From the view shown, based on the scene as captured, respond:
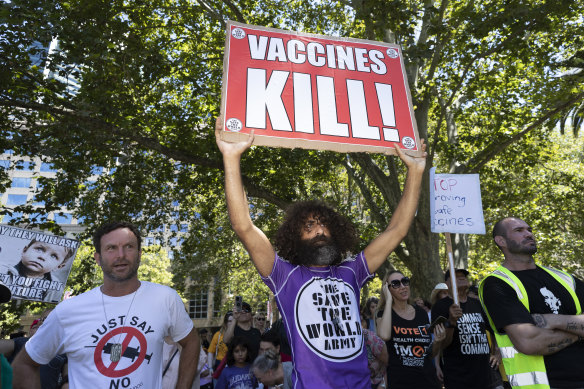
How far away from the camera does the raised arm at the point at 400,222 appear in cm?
275

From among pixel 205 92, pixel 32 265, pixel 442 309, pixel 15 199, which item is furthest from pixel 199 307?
pixel 442 309

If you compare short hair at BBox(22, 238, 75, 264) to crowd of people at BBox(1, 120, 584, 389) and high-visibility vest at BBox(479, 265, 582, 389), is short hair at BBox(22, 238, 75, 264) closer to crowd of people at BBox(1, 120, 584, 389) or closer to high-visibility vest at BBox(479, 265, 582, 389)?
crowd of people at BBox(1, 120, 584, 389)

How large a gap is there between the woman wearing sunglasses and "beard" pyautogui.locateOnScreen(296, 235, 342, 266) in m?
2.19

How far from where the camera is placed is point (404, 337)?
4.56m

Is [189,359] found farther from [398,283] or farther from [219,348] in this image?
[219,348]

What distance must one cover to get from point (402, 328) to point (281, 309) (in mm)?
2562

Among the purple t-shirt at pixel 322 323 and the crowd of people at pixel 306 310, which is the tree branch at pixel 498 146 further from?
the purple t-shirt at pixel 322 323

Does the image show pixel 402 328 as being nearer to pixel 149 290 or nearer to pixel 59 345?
pixel 149 290

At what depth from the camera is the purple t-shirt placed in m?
2.25

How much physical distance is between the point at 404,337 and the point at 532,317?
6.40 feet

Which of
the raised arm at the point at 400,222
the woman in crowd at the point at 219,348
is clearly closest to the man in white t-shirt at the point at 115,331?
the raised arm at the point at 400,222

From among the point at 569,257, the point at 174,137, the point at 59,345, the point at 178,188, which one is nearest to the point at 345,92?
the point at 59,345

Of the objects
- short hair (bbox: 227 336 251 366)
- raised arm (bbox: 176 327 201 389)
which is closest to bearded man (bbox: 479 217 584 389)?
raised arm (bbox: 176 327 201 389)

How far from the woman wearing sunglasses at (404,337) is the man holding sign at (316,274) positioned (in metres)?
1.93
